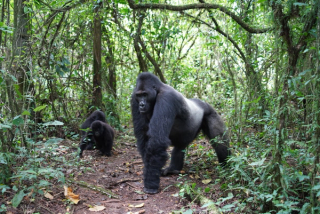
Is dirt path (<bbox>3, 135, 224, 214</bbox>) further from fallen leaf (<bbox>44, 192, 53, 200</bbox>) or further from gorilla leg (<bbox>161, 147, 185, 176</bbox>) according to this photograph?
gorilla leg (<bbox>161, 147, 185, 176</bbox>)

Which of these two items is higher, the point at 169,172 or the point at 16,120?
the point at 16,120

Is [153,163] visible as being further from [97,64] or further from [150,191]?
[97,64]

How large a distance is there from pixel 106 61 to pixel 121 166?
3.84 metres

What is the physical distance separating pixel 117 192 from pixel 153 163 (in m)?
0.70

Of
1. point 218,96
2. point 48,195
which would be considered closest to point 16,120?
point 48,195

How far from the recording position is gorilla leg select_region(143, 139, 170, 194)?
4328 millimetres

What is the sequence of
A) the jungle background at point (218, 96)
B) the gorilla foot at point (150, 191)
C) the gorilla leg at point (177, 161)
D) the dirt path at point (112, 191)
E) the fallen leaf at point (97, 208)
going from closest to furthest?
A: the jungle background at point (218, 96) < the dirt path at point (112, 191) < the fallen leaf at point (97, 208) < the gorilla foot at point (150, 191) < the gorilla leg at point (177, 161)

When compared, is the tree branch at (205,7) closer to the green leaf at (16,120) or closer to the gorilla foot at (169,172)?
the gorilla foot at (169,172)

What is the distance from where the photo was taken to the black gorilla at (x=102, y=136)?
252 inches

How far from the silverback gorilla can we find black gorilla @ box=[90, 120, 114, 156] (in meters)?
1.67

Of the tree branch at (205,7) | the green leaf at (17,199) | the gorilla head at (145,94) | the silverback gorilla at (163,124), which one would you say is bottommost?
the green leaf at (17,199)

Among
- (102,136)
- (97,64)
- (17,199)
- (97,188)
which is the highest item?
(97,64)

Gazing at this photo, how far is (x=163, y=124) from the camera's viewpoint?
14.5 feet

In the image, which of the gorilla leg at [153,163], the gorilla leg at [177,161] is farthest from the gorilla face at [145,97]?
the gorilla leg at [177,161]
